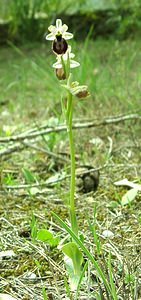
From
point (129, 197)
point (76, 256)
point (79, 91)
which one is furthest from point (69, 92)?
point (129, 197)

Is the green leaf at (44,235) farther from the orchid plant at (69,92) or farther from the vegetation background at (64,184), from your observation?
the orchid plant at (69,92)

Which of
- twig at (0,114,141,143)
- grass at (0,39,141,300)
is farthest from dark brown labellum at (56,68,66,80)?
twig at (0,114,141,143)

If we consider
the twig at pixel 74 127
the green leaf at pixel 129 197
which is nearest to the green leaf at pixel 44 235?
the green leaf at pixel 129 197

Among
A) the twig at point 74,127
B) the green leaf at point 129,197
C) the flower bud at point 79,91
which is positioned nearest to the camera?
the flower bud at point 79,91

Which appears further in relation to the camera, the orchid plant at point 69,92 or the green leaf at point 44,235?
the green leaf at point 44,235

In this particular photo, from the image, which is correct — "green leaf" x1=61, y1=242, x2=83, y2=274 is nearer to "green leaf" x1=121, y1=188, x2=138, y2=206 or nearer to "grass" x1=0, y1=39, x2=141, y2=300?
"grass" x1=0, y1=39, x2=141, y2=300

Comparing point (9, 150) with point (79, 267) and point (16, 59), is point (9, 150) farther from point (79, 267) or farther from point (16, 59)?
point (16, 59)

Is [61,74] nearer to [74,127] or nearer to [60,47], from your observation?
[60,47]
